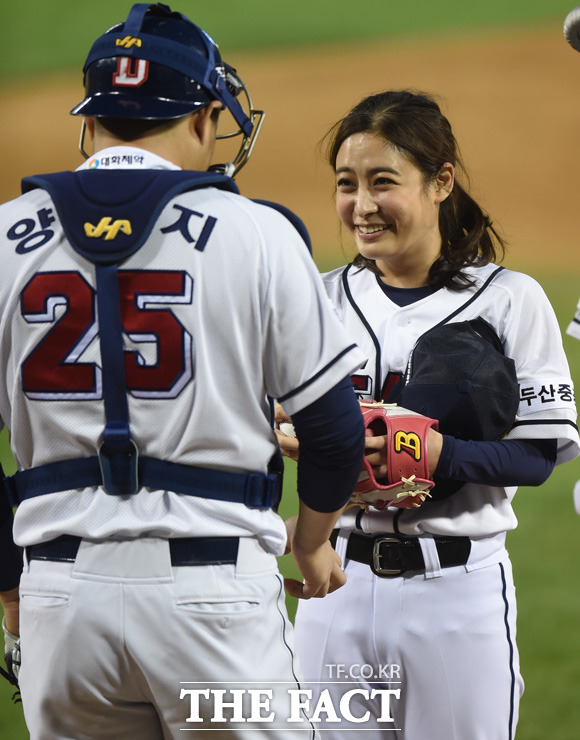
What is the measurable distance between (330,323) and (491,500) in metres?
0.70

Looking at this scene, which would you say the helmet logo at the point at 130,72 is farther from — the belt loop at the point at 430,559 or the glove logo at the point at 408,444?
the belt loop at the point at 430,559

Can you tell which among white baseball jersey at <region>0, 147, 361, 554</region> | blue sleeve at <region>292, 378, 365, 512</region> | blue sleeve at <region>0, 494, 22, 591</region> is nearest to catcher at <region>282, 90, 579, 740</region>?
blue sleeve at <region>292, 378, 365, 512</region>

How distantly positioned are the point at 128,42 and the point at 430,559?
3.39 feet

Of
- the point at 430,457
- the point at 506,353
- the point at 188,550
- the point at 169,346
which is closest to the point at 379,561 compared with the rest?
the point at 430,457

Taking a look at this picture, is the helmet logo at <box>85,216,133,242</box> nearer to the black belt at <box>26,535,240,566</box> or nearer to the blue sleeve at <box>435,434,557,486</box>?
the black belt at <box>26,535,240,566</box>

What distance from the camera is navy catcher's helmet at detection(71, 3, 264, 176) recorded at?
124 cm

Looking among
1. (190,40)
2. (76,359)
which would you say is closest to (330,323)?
(76,359)

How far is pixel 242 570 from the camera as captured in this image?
1.18 meters

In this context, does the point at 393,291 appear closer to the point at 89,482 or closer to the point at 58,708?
the point at 89,482

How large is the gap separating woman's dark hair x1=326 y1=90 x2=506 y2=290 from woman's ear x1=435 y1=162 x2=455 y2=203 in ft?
0.03

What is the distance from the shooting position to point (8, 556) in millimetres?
1360

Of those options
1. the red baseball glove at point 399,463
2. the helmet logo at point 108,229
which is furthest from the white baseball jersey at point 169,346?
the red baseball glove at point 399,463

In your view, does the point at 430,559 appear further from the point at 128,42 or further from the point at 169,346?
the point at 128,42

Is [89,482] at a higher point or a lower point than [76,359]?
lower
